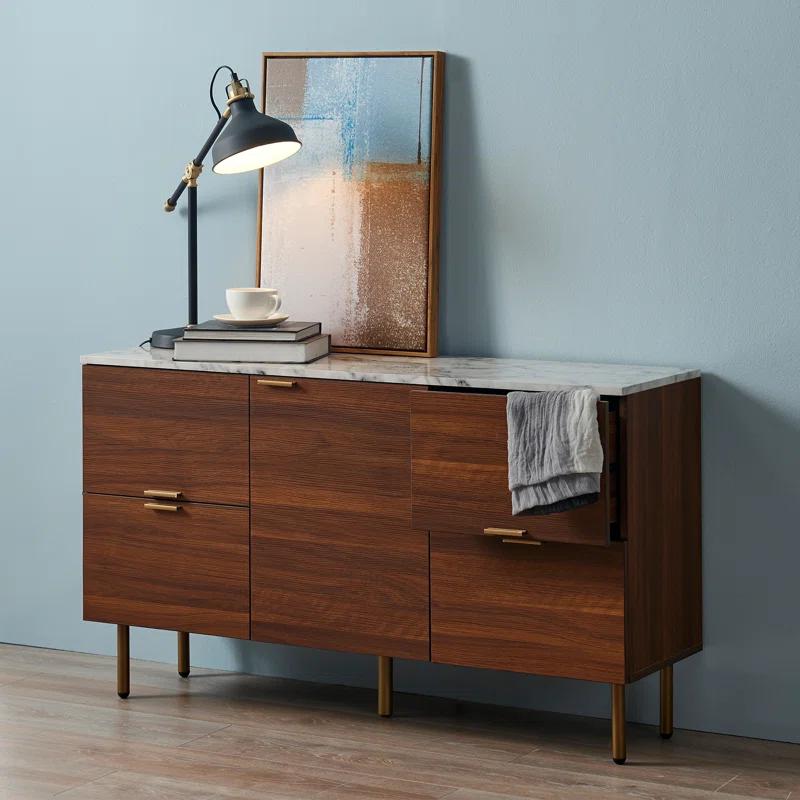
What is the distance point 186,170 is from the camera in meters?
3.58

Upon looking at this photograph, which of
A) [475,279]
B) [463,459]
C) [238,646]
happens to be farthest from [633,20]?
[238,646]

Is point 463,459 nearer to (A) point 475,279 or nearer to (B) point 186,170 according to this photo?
(A) point 475,279

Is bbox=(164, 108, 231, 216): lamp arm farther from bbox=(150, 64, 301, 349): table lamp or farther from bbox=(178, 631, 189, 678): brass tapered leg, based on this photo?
bbox=(178, 631, 189, 678): brass tapered leg

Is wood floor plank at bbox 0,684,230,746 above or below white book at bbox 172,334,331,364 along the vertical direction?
below

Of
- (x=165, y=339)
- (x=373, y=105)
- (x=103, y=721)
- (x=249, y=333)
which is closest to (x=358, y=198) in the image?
(x=373, y=105)

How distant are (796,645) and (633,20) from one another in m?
1.36

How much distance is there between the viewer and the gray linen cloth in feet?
9.16

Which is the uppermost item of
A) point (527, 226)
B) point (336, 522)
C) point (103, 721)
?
point (527, 226)

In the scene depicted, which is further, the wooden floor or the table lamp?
the table lamp

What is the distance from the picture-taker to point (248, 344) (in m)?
3.26

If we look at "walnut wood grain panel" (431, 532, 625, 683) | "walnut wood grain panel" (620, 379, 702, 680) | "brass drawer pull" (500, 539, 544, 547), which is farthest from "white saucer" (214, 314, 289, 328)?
"walnut wood grain panel" (620, 379, 702, 680)

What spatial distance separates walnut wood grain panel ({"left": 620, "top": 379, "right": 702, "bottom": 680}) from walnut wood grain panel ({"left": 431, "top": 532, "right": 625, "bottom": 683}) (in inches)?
1.7

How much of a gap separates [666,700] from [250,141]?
149cm

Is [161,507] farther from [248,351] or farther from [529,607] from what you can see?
[529,607]
